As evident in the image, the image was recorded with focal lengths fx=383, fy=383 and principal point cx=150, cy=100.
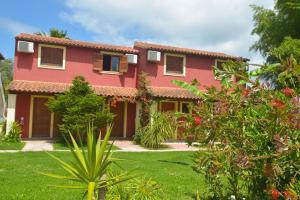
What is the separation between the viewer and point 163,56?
2525cm

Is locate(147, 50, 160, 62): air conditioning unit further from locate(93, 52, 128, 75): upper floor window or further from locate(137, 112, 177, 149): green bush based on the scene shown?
locate(137, 112, 177, 149): green bush

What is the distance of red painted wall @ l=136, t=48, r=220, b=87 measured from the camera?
25062 millimetres

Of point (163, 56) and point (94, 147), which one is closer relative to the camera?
point (94, 147)

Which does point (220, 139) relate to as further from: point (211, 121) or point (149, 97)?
point (149, 97)

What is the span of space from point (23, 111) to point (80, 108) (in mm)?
5059

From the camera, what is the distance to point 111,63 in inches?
965

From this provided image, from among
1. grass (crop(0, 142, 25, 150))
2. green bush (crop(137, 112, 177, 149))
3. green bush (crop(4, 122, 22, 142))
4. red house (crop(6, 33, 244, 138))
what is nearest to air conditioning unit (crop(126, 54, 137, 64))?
red house (crop(6, 33, 244, 138))

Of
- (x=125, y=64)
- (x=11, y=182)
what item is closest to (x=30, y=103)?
(x=125, y=64)

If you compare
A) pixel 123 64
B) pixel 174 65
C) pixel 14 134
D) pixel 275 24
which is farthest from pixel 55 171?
pixel 275 24

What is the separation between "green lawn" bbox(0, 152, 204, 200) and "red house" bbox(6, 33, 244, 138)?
7.09m

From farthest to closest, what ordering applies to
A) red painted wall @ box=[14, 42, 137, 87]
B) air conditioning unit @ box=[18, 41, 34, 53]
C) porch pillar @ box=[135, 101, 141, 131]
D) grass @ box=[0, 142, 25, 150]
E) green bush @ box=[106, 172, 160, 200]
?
1. porch pillar @ box=[135, 101, 141, 131]
2. red painted wall @ box=[14, 42, 137, 87]
3. air conditioning unit @ box=[18, 41, 34, 53]
4. grass @ box=[0, 142, 25, 150]
5. green bush @ box=[106, 172, 160, 200]

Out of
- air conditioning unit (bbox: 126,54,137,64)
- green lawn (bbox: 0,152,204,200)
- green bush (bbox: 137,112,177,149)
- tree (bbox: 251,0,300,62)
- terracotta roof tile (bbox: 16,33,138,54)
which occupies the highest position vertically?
tree (bbox: 251,0,300,62)

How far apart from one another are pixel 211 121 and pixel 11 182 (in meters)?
6.65

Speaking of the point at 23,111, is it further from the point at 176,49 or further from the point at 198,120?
the point at 198,120
